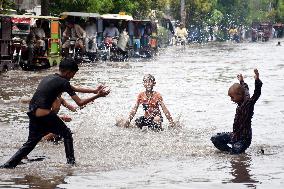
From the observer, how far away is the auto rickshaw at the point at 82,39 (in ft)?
128

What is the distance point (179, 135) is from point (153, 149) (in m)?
1.85

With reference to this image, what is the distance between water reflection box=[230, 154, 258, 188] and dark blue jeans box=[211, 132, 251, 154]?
107 millimetres

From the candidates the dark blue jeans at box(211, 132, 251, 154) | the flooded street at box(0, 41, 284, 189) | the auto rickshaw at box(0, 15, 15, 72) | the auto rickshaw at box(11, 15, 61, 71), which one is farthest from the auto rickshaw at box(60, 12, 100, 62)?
the dark blue jeans at box(211, 132, 251, 154)

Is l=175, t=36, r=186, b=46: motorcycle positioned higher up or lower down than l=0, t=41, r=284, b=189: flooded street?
lower down

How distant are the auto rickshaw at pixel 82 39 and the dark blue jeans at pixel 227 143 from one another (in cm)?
2667

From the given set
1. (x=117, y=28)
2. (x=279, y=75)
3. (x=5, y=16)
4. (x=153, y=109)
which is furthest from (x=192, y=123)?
(x=117, y=28)

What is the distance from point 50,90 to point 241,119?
273 centimetres

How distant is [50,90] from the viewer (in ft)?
35.3

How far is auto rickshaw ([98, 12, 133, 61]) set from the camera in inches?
1658

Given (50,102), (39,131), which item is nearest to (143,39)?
(39,131)

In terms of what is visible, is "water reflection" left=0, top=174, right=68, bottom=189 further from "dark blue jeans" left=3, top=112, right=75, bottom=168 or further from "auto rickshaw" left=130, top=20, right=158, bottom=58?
"auto rickshaw" left=130, top=20, right=158, bottom=58

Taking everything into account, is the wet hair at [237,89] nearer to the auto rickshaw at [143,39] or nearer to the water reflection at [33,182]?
the water reflection at [33,182]

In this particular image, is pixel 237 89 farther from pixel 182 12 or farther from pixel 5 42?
pixel 182 12

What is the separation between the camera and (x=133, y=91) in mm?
23422
